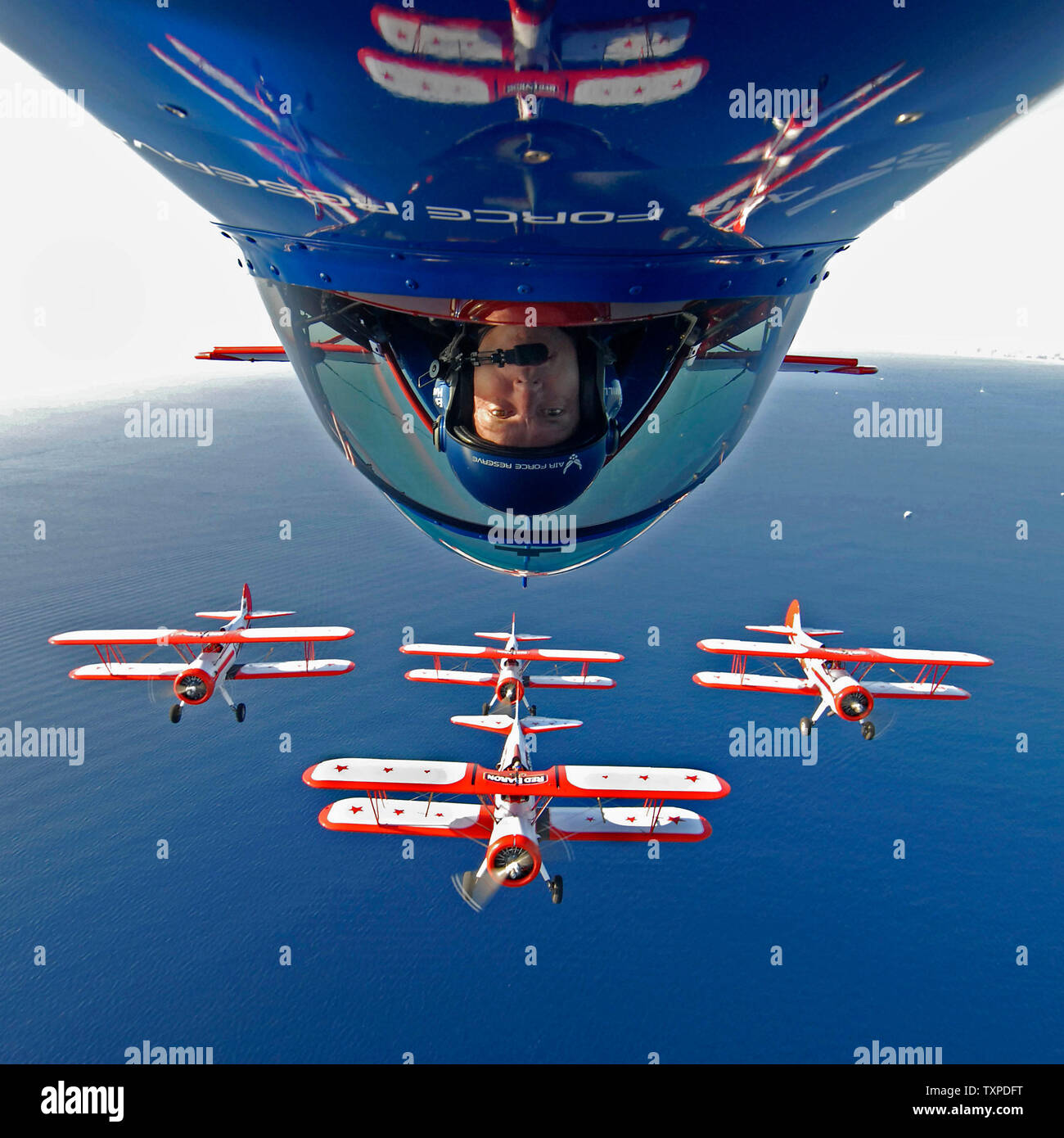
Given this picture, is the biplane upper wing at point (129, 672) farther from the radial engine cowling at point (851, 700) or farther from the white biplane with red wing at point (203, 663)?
the radial engine cowling at point (851, 700)

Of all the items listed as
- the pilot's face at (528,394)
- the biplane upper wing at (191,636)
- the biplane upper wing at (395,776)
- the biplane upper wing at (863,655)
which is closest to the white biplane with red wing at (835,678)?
the biplane upper wing at (863,655)

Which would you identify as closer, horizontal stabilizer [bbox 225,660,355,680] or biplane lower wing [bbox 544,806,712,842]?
biplane lower wing [bbox 544,806,712,842]

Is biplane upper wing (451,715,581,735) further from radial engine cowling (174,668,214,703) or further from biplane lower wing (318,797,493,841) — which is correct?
radial engine cowling (174,668,214,703)

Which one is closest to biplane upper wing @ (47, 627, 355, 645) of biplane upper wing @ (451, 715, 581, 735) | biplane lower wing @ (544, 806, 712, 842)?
biplane upper wing @ (451, 715, 581, 735)

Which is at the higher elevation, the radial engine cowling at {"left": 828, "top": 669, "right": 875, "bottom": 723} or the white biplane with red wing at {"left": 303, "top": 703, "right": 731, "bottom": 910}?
the radial engine cowling at {"left": 828, "top": 669, "right": 875, "bottom": 723}
